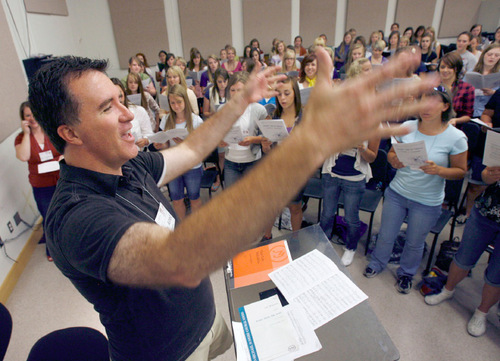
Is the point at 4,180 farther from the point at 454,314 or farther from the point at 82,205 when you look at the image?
the point at 454,314

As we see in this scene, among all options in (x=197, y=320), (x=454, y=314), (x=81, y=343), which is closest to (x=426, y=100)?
(x=197, y=320)

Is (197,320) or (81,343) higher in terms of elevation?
(197,320)

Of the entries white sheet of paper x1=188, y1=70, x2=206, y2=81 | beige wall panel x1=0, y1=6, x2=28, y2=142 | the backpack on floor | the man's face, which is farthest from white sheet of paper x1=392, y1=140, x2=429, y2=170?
white sheet of paper x1=188, y1=70, x2=206, y2=81

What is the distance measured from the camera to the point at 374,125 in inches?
Answer: 21.5

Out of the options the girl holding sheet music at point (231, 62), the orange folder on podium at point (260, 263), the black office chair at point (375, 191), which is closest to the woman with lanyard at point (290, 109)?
the black office chair at point (375, 191)

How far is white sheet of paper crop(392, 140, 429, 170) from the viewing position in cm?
188

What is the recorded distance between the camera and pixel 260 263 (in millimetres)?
1403

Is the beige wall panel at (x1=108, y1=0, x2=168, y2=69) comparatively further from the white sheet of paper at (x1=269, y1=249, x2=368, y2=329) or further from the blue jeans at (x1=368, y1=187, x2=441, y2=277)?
the white sheet of paper at (x1=269, y1=249, x2=368, y2=329)

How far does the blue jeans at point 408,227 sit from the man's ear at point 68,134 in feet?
7.39

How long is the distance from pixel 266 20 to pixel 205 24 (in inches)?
73.4

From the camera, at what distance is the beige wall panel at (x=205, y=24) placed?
26.9 ft

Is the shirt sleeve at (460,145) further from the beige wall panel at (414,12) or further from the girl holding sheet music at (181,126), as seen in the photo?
the beige wall panel at (414,12)

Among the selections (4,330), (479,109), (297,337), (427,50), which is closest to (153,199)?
(297,337)

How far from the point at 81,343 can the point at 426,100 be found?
1544 millimetres
